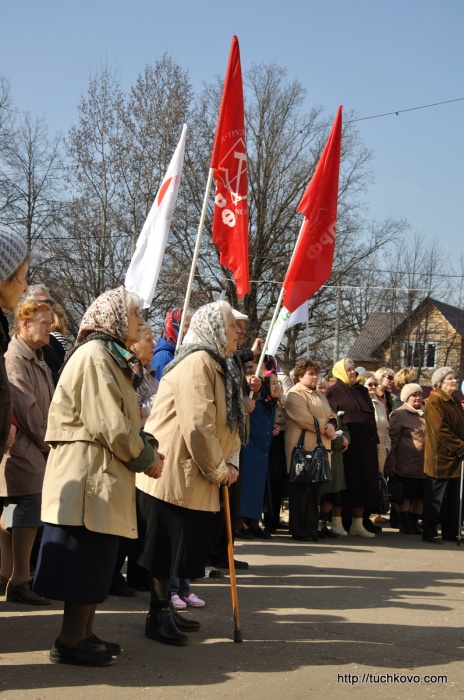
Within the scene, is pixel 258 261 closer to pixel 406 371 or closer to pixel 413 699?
pixel 406 371

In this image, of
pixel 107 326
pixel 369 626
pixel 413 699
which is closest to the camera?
pixel 413 699

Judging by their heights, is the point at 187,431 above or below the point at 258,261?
below

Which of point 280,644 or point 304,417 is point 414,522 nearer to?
point 304,417

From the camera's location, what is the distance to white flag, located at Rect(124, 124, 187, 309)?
9.28m

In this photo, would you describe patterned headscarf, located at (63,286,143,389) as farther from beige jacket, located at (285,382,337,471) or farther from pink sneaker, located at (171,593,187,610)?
beige jacket, located at (285,382,337,471)

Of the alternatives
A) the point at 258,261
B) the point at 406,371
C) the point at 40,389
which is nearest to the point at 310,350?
the point at 258,261

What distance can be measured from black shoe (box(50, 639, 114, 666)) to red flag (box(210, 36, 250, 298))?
16.0ft

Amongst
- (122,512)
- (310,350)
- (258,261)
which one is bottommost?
(122,512)

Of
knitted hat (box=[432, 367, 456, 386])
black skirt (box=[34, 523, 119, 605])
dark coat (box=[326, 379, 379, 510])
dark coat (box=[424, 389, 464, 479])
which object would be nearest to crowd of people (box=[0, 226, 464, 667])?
black skirt (box=[34, 523, 119, 605])

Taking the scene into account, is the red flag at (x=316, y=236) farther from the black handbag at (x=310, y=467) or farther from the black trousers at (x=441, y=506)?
the black trousers at (x=441, y=506)

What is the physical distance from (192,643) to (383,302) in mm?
40790

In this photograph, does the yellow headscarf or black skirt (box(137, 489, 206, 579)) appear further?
the yellow headscarf

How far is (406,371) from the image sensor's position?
41.9ft

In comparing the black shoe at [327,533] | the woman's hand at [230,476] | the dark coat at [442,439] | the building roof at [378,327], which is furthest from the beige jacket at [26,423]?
the building roof at [378,327]
